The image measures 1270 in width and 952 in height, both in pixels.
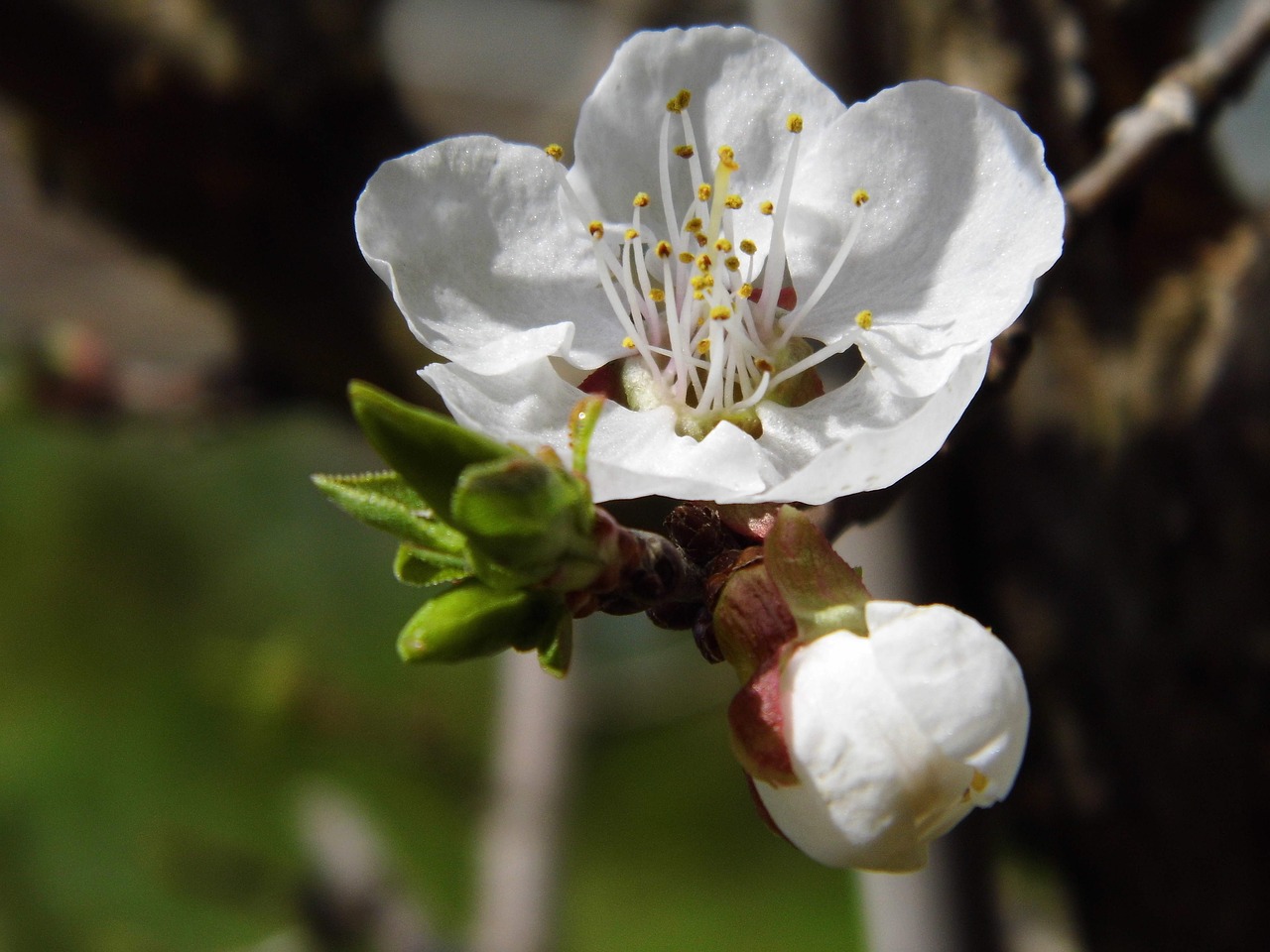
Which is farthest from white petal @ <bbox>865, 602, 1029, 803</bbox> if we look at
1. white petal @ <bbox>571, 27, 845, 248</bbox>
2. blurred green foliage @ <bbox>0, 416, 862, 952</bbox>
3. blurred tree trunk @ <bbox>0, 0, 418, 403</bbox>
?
blurred green foliage @ <bbox>0, 416, 862, 952</bbox>

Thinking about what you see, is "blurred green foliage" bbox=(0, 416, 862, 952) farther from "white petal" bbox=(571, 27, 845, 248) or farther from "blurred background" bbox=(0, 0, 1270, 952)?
"white petal" bbox=(571, 27, 845, 248)

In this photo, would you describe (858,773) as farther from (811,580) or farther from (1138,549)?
(1138,549)

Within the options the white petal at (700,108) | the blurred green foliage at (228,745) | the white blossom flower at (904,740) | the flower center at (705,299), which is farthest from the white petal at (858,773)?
the blurred green foliage at (228,745)

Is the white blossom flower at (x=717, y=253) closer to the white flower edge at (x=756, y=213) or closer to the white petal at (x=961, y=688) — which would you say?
the white flower edge at (x=756, y=213)

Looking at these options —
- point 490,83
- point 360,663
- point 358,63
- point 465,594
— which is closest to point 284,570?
point 360,663

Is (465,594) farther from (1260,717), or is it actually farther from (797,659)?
(1260,717)

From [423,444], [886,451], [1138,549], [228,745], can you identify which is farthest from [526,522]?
[228,745]
